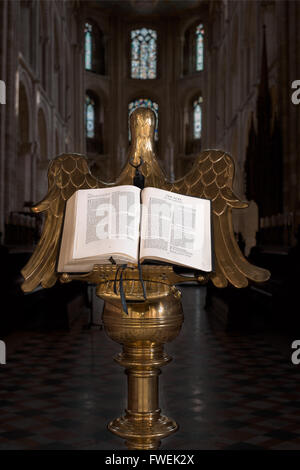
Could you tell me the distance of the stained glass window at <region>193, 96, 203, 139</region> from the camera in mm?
28609

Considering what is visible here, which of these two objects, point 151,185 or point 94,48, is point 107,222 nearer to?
point 151,185

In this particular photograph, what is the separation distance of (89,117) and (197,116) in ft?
18.7

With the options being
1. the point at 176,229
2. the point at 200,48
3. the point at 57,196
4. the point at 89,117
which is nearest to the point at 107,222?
the point at 176,229

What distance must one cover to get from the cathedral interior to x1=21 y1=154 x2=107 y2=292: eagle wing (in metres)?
0.17

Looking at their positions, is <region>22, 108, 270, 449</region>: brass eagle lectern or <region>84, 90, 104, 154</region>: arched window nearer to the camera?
<region>22, 108, 270, 449</region>: brass eagle lectern

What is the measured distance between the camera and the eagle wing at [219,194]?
1913 mm

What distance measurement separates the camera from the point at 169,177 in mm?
16656

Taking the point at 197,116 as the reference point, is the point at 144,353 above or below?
below

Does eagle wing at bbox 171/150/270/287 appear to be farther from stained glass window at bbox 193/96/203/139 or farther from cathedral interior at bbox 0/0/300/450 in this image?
stained glass window at bbox 193/96/203/139

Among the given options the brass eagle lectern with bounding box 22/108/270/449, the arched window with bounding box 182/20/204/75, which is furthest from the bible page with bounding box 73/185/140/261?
the arched window with bounding box 182/20/204/75

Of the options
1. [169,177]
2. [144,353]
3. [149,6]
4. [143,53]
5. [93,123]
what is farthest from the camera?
[143,53]
